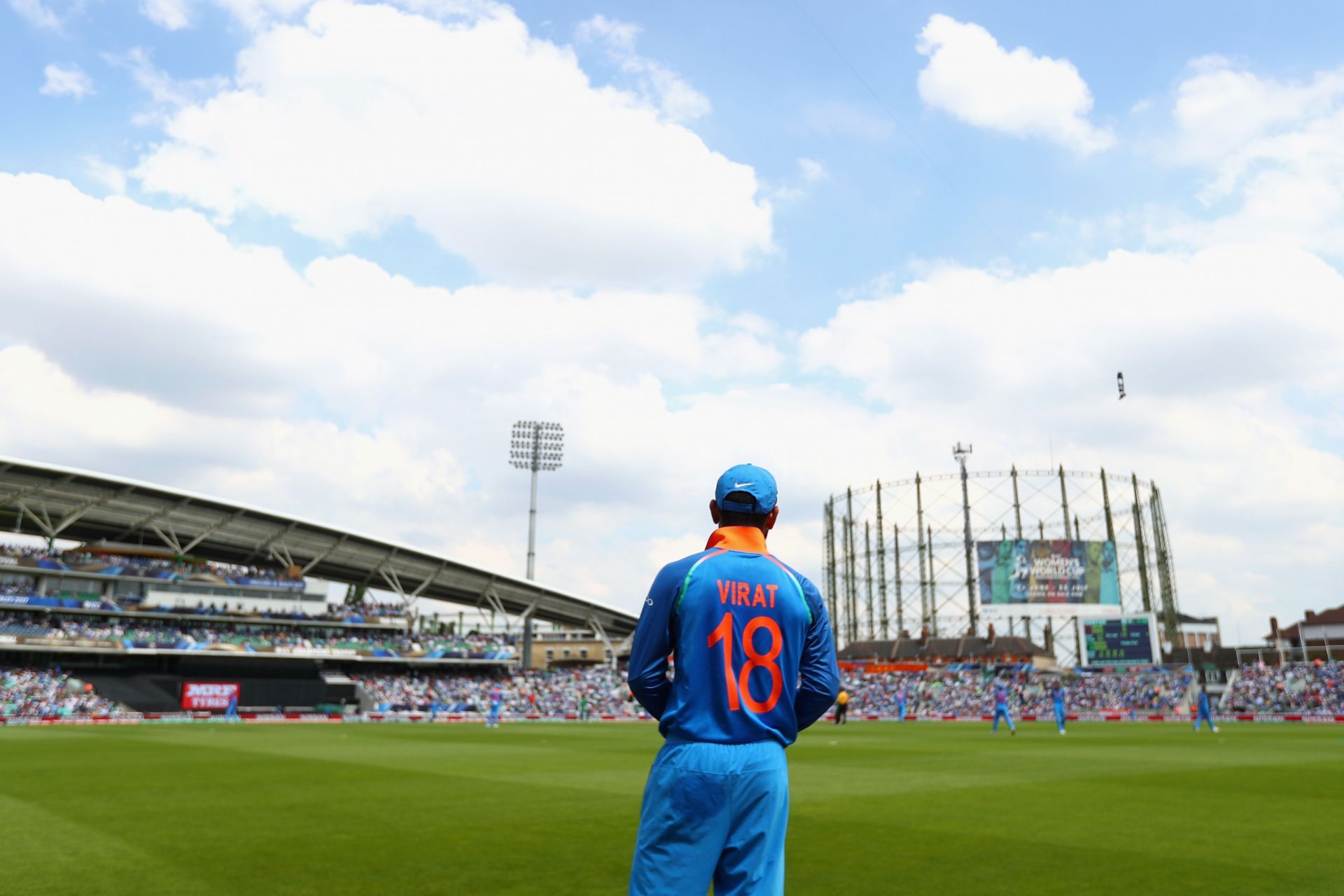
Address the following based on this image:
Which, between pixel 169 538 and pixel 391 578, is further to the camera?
pixel 391 578

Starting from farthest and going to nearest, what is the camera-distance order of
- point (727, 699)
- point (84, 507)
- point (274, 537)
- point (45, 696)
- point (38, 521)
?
point (274, 537) → point (84, 507) → point (38, 521) → point (45, 696) → point (727, 699)

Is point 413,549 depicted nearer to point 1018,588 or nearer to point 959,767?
point 1018,588

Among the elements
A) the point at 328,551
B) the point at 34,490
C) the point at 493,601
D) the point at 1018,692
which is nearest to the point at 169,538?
→ the point at 34,490

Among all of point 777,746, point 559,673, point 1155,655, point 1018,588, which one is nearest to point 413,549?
point 559,673

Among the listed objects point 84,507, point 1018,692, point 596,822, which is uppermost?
point 84,507

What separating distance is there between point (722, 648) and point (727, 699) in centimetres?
16

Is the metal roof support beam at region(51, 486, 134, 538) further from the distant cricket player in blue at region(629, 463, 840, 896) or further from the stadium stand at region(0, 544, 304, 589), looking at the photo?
the distant cricket player in blue at region(629, 463, 840, 896)

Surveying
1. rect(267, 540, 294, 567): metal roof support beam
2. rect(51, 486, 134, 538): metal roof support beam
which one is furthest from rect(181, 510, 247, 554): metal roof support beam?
rect(51, 486, 134, 538): metal roof support beam

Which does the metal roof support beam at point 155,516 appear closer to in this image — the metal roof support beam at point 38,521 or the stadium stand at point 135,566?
the stadium stand at point 135,566

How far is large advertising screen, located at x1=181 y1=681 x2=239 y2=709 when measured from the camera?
174 feet

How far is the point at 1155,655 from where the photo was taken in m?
53.9

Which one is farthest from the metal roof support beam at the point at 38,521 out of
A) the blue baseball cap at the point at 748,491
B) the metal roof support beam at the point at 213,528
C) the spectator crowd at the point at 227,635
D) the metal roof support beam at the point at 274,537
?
the blue baseball cap at the point at 748,491

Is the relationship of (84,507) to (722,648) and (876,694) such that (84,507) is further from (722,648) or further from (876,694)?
(722,648)

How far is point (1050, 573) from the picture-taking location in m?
60.3
